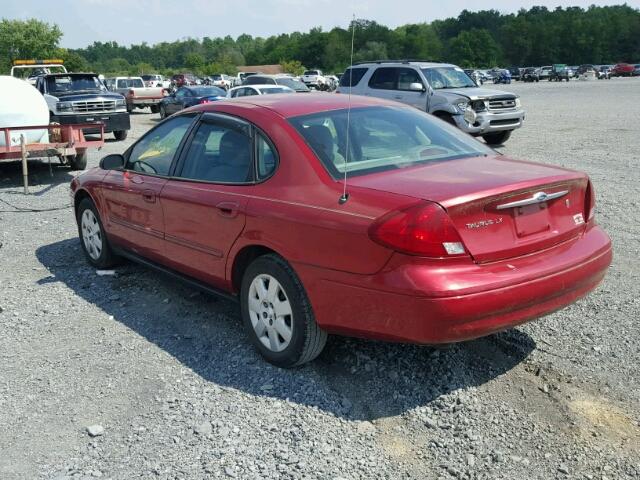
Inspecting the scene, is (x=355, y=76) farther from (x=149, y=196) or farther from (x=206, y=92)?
(x=149, y=196)

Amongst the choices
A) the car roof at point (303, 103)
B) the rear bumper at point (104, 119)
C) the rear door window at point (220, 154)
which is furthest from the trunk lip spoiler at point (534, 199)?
the rear bumper at point (104, 119)

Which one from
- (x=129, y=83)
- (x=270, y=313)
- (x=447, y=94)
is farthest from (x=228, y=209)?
(x=129, y=83)

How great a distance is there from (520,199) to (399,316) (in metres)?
0.93

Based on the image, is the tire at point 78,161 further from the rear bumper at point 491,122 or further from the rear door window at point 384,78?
→ the rear bumper at point 491,122

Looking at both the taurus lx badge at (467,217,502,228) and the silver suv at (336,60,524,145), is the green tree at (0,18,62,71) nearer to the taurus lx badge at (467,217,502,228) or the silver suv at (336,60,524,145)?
the silver suv at (336,60,524,145)

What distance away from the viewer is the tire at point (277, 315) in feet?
13.0

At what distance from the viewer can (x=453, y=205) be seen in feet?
11.3

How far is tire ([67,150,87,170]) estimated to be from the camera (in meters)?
13.3

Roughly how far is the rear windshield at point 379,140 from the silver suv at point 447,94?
1020 centimetres

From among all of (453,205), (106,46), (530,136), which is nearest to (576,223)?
(453,205)

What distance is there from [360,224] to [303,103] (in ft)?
4.89

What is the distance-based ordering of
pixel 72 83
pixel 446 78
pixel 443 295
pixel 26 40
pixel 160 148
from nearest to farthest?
pixel 443 295
pixel 160 148
pixel 446 78
pixel 72 83
pixel 26 40

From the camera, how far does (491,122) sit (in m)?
15.6

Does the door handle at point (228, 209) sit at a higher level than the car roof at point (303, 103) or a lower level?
lower
